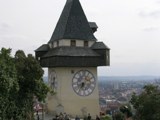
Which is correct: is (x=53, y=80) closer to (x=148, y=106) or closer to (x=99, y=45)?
(x=99, y=45)

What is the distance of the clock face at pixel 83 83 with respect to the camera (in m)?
26.7

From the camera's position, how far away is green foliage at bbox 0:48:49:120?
1856cm

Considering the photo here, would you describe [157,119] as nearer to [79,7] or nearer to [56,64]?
[56,64]

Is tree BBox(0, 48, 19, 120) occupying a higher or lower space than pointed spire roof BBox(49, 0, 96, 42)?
lower

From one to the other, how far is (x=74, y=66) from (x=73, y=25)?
2.67 meters

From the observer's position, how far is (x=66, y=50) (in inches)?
1052

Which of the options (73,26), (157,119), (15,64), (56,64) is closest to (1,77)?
(15,64)

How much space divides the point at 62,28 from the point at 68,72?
2790 millimetres

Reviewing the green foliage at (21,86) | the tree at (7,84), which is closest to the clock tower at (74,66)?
the green foliage at (21,86)

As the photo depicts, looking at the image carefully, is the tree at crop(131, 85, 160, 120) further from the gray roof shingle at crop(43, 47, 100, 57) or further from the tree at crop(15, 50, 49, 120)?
the gray roof shingle at crop(43, 47, 100, 57)

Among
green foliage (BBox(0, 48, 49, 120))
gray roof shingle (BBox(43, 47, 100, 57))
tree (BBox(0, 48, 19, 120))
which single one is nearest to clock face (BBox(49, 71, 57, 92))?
gray roof shingle (BBox(43, 47, 100, 57))

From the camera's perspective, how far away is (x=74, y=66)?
26.5 meters

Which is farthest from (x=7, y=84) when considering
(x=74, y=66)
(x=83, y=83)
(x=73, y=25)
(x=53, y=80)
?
(x=73, y=25)

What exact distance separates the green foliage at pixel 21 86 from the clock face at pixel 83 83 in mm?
5864
